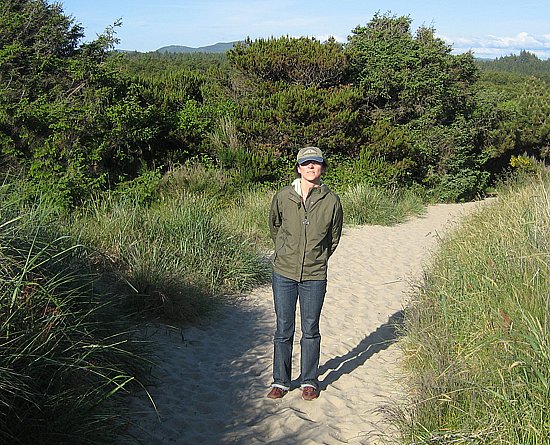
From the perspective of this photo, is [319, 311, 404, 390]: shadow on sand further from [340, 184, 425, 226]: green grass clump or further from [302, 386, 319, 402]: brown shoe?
[340, 184, 425, 226]: green grass clump

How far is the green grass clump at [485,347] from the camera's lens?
11.4ft

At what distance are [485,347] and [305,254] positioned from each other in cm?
147

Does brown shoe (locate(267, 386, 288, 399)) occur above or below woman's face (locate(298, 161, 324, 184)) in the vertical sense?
below

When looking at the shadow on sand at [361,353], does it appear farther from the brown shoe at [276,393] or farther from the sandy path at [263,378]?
the brown shoe at [276,393]

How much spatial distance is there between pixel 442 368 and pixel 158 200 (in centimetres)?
914

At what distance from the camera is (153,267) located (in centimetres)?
697

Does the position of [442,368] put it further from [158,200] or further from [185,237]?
[158,200]

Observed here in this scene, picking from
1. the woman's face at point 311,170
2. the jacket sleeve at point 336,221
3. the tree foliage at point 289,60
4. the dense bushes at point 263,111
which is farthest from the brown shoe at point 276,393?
the tree foliage at point 289,60

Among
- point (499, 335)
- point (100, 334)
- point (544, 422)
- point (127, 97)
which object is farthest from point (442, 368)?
point (127, 97)

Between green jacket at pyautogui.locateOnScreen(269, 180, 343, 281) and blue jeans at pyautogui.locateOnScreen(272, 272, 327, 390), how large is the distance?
89 mm

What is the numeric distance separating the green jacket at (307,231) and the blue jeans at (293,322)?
0.09 metres

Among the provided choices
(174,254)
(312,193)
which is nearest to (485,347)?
(312,193)

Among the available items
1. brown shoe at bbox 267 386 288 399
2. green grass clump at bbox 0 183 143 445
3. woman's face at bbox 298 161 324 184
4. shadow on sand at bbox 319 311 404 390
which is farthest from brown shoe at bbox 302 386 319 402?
woman's face at bbox 298 161 324 184

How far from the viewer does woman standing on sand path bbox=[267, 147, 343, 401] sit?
4.91m
